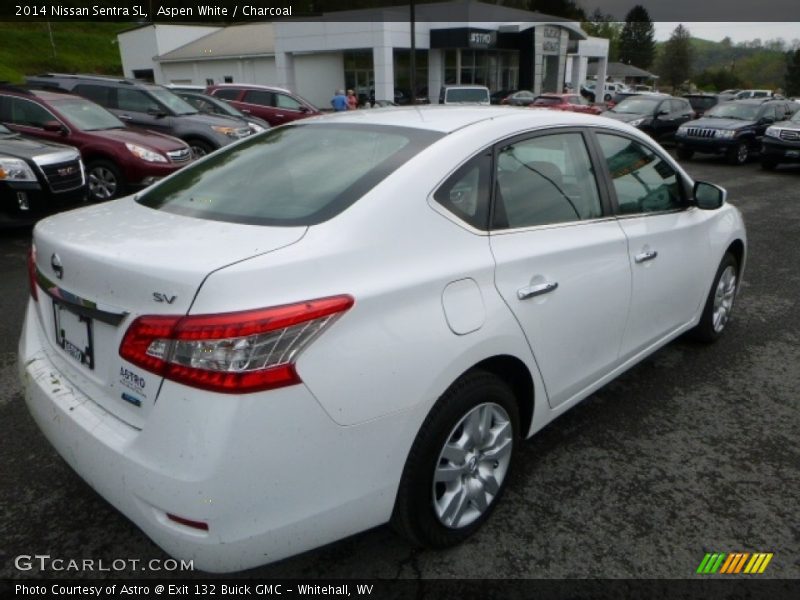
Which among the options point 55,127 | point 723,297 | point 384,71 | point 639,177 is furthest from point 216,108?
point 384,71

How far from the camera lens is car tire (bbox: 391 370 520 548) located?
6.78 ft

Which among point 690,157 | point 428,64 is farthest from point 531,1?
point 690,157

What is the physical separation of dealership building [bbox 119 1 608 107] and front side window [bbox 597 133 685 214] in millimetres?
32978

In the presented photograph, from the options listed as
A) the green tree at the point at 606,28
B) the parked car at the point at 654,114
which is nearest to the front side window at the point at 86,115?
the parked car at the point at 654,114

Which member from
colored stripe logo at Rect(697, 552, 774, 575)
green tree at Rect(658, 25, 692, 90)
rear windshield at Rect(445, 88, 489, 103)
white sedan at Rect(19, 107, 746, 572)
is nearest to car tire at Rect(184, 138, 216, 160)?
white sedan at Rect(19, 107, 746, 572)

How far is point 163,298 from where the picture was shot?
1.72 metres

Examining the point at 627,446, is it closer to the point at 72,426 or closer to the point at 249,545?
the point at 249,545

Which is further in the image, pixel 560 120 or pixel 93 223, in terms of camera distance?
pixel 560 120

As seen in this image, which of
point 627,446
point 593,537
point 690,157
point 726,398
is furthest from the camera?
point 690,157

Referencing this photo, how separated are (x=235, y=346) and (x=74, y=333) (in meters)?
0.78

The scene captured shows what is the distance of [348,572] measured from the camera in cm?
226

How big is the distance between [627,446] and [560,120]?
164 centimetres

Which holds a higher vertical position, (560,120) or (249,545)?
(560,120)

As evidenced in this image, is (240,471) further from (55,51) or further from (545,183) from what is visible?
(55,51)
